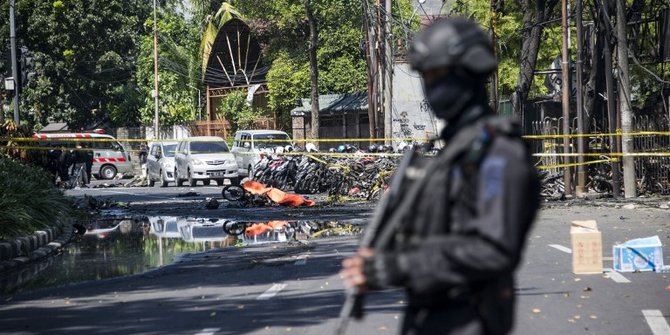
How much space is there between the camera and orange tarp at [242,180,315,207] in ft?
87.4

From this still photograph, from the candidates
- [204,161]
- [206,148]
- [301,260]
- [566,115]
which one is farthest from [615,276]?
[206,148]

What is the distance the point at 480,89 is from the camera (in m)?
3.89

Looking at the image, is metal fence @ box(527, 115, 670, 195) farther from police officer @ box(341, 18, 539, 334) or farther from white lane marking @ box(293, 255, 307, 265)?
police officer @ box(341, 18, 539, 334)

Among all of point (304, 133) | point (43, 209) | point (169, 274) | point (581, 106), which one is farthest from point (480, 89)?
point (304, 133)

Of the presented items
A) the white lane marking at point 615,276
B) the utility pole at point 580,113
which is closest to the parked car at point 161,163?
the utility pole at point 580,113

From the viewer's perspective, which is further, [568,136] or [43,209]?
[568,136]

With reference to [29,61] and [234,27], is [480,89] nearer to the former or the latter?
[29,61]

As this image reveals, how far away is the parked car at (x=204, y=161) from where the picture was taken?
3909cm

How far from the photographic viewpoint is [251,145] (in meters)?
40.4

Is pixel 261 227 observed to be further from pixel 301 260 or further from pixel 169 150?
pixel 169 150

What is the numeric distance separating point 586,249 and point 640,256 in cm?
113

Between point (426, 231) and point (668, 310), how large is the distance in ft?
22.2

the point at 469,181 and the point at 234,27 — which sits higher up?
the point at 234,27

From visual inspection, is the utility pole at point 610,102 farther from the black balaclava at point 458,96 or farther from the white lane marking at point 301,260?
the black balaclava at point 458,96
